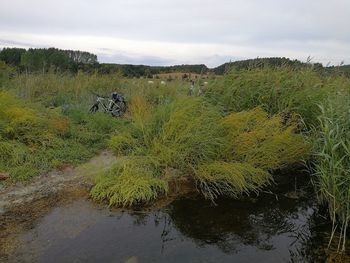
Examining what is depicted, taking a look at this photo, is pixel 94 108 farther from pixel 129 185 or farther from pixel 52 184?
pixel 129 185

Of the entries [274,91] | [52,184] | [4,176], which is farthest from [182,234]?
[274,91]

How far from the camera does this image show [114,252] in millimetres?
3873

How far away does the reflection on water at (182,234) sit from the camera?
3.84 m

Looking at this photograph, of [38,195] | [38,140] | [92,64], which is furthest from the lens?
[92,64]

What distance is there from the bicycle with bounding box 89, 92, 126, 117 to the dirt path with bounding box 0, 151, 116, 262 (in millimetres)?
2997

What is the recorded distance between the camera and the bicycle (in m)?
9.25

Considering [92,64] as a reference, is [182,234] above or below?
below

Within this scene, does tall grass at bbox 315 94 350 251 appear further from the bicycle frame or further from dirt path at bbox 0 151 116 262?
the bicycle frame

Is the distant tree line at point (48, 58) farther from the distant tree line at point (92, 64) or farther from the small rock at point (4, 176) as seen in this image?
the small rock at point (4, 176)

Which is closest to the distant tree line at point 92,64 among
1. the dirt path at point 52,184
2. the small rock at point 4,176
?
the dirt path at point 52,184

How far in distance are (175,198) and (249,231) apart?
4.04ft

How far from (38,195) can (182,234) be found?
209cm

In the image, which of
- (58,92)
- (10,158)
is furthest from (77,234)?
(58,92)

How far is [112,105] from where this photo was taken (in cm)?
931
